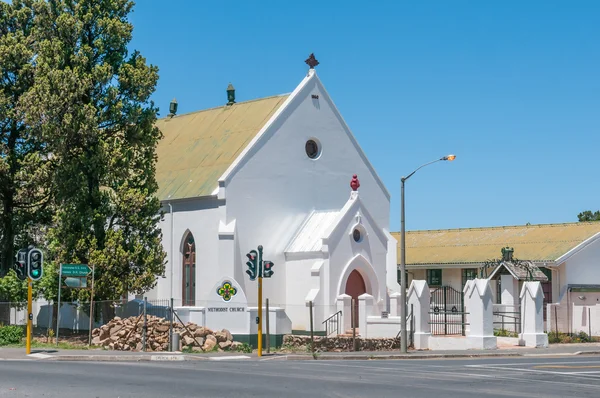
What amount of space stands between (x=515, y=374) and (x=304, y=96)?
2371 centimetres

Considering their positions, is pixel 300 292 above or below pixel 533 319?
above

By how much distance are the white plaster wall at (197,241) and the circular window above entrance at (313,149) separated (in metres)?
5.88

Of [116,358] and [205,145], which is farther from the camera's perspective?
[205,145]

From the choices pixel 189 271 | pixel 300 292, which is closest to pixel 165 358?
pixel 300 292

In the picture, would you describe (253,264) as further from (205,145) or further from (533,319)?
(205,145)

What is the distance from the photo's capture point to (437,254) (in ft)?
182

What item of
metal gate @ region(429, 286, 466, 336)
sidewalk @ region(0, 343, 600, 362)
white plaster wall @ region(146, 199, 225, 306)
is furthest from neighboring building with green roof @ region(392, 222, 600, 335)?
white plaster wall @ region(146, 199, 225, 306)

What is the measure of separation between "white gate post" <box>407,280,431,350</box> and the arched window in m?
10.5

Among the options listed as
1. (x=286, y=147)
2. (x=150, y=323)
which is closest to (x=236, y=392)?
(x=150, y=323)

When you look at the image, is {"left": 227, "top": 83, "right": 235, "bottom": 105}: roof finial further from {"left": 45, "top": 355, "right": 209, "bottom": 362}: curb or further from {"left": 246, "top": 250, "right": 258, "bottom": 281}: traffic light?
{"left": 45, "top": 355, "right": 209, "bottom": 362}: curb

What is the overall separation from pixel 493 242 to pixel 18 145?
28.1 m

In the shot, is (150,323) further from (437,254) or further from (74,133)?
(437,254)

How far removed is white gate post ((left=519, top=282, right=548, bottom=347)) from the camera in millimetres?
39219

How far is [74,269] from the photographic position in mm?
34812
